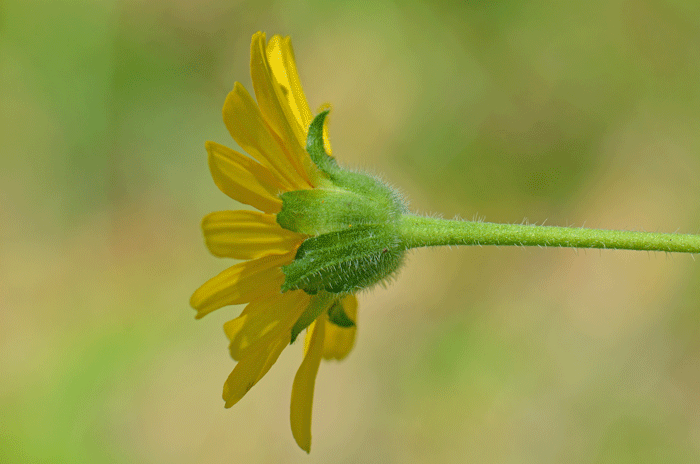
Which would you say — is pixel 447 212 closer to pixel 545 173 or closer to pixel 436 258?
pixel 436 258

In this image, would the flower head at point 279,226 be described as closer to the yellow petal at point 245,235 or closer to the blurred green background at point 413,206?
the yellow petal at point 245,235

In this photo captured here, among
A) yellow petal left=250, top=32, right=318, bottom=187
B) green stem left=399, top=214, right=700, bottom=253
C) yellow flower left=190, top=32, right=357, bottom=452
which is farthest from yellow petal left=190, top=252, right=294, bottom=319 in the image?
green stem left=399, top=214, right=700, bottom=253

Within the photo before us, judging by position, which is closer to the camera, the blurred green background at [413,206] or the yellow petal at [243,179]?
the yellow petal at [243,179]

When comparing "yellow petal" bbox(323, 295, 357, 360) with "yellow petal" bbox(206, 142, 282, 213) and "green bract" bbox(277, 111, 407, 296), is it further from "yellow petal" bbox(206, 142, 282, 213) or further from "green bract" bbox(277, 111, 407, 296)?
"yellow petal" bbox(206, 142, 282, 213)

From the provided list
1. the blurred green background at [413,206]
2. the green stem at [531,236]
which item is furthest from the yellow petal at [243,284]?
the blurred green background at [413,206]

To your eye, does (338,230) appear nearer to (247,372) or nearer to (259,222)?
(259,222)

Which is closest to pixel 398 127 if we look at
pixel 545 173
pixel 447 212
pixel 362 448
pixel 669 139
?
pixel 447 212

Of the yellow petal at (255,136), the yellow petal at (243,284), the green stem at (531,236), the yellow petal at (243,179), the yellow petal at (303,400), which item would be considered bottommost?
the yellow petal at (303,400)

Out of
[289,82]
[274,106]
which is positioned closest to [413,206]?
[289,82]
